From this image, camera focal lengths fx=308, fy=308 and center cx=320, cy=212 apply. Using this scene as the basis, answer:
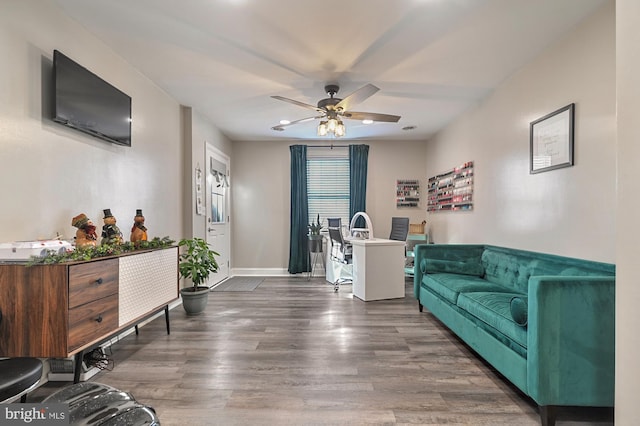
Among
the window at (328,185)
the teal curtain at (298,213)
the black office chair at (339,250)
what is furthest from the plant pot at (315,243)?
the window at (328,185)

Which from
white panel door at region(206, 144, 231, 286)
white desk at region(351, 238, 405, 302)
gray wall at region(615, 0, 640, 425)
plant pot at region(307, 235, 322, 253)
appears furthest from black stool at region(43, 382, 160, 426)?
plant pot at region(307, 235, 322, 253)

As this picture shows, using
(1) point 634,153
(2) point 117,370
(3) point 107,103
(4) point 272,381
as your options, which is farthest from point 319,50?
(2) point 117,370

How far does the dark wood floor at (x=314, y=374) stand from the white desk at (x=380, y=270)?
0.62m

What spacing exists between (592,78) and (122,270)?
140 inches

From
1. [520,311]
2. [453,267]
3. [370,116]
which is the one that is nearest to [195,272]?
[370,116]

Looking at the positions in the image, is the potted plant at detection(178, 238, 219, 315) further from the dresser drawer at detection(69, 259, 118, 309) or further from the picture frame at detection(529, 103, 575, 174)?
the picture frame at detection(529, 103, 575, 174)

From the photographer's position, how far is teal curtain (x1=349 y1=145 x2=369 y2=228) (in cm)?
595

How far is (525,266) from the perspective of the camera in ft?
8.66

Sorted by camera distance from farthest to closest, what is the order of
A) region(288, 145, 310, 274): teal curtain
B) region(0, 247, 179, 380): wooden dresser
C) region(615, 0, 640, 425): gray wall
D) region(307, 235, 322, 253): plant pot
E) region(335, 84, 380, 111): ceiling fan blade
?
1. region(288, 145, 310, 274): teal curtain
2. region(307, 235, 322, 253): plant pot
3. region(335, 84, 380, 111): ceiling fan blade
4. region(0, 247, 179, 380): wooden dresser
5. region(615, 0, 640, 425): gray wall

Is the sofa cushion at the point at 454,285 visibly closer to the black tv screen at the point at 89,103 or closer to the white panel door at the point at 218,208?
the white panel door at the point at 218,208

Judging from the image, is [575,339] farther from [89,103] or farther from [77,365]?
[89,103]

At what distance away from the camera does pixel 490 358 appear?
2.10 meters

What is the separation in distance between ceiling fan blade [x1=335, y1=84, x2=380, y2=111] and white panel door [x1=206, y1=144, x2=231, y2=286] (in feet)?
8.23

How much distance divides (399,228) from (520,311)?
11.7 feet
